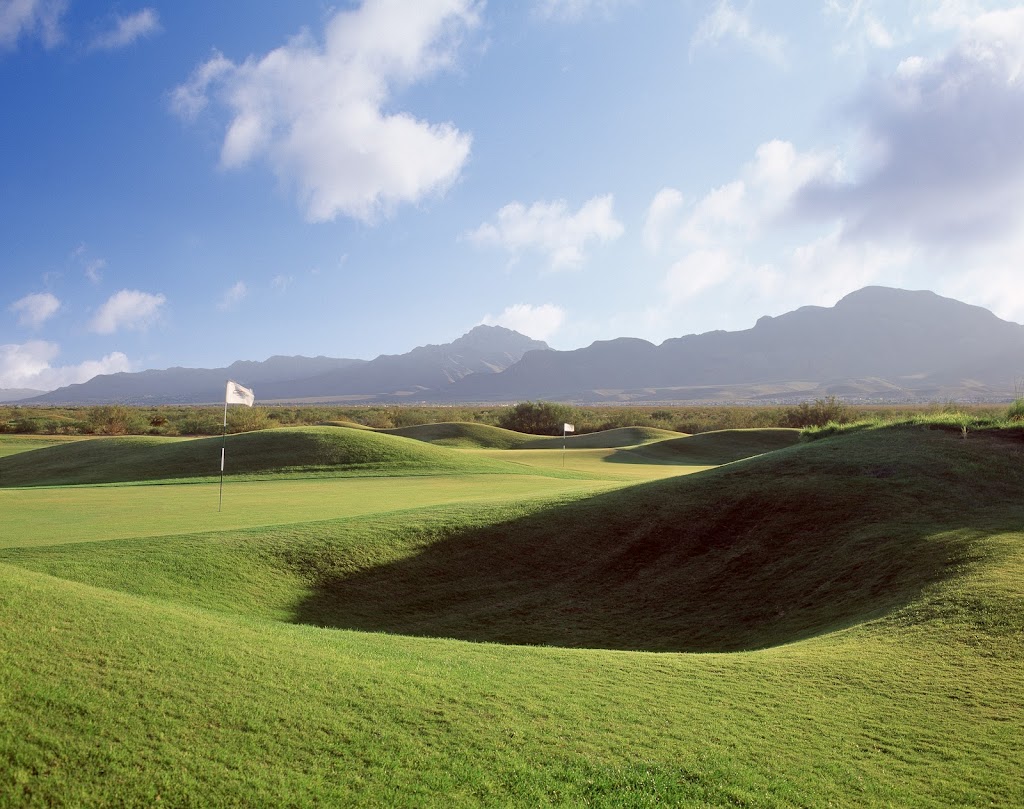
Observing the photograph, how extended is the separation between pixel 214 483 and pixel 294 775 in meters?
25.3

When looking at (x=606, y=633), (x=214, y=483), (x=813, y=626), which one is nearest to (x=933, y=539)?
(x=813, y=626)

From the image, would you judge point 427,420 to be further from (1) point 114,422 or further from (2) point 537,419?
(1) point 114,422

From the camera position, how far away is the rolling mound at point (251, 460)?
30969 millimetres

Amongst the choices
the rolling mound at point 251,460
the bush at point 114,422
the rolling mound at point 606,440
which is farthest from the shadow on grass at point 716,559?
the bush at point 114,422

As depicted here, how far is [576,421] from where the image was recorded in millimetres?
78000

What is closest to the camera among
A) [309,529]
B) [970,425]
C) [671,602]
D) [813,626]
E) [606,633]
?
[813,626]

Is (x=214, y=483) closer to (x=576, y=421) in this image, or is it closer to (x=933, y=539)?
(x=933, y=539)

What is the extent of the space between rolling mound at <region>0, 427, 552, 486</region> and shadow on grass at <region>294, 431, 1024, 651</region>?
54.2ft

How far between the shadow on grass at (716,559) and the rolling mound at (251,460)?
54.2 feet

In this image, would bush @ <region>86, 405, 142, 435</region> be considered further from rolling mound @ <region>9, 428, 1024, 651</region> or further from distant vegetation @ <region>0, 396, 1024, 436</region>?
rolling mound @ <region>9, 428, 1024, 651</region>

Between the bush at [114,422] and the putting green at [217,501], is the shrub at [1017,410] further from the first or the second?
the bush at [114,422]

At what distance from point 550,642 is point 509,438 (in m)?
41.9

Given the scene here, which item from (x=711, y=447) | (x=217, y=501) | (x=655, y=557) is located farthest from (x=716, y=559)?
(x=711, y=447)

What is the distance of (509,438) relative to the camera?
172 ft
